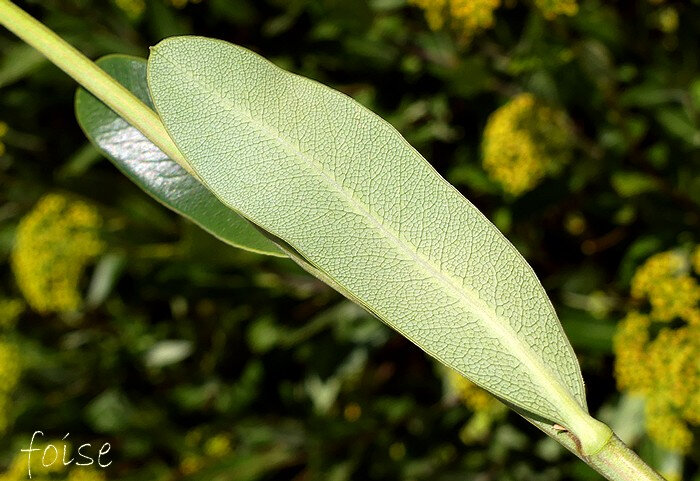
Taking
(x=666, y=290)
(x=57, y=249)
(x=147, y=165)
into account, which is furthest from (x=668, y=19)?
(x=57, y=249)

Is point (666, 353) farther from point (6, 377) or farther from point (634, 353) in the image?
point (6, 377)

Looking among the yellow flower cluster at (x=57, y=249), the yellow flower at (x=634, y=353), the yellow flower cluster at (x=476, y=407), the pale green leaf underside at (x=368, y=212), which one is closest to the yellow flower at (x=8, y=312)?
the yellow flower cluster at (x=57, y=249)

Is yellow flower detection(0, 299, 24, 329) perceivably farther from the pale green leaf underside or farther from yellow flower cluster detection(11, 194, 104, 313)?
the pale green leaf underside

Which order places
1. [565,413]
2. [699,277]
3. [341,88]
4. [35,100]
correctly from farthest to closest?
1. [35,100]
2. [341,88]
3. [699,277]
4. [565,413]

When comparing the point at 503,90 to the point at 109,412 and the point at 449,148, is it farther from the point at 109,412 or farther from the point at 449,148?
the point at 109,412

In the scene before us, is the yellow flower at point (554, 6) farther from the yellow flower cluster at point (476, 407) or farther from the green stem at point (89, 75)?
the green stem at point (89, 75)

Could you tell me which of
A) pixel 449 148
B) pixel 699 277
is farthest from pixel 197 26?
pixel 699 277
